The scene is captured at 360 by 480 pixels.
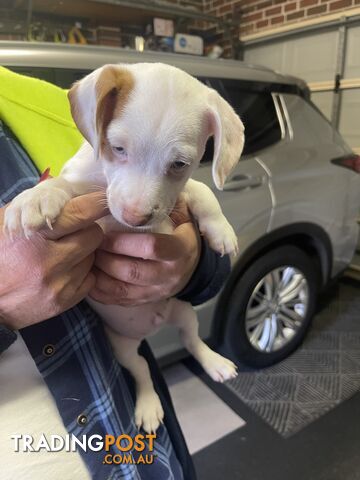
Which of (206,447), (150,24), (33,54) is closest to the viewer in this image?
(33,54)

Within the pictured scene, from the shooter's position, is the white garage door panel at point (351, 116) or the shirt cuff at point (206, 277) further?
the white garage door panel at point (351, 116)

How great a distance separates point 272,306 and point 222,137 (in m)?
1.88

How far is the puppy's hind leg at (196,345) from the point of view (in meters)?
1.24

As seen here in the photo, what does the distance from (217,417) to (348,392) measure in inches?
32.3

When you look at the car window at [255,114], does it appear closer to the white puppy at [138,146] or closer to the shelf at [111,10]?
the white puppy at [138,146]

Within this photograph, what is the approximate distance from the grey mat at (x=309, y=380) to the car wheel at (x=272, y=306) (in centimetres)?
11

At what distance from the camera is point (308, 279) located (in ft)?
8.89

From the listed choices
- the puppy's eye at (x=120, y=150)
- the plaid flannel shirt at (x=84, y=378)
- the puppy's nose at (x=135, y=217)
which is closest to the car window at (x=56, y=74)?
the plaid flannel shirt at (x=84, y=378)

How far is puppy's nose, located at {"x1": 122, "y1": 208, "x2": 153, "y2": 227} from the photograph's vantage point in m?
0.73

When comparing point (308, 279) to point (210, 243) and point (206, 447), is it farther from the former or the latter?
point (210, 243)

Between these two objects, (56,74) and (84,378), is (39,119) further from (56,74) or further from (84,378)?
(56,74)

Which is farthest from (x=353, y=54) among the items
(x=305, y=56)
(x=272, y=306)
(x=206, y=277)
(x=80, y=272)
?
(x=80, y=272)

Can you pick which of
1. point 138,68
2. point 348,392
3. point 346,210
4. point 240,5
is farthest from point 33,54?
point 240,5

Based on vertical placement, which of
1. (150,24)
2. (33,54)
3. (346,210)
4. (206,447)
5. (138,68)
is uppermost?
(150,24)
